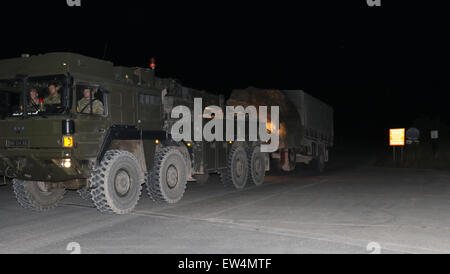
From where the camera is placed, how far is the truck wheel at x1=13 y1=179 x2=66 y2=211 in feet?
33.8

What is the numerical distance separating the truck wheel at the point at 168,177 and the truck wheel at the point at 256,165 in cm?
406

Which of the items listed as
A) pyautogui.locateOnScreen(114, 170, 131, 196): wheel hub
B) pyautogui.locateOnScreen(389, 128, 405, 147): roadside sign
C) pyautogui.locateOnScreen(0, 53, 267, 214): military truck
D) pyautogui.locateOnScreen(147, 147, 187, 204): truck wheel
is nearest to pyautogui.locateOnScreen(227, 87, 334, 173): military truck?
pyautogui.locateOnScreen(389, 128, 405, 147): roadside sign

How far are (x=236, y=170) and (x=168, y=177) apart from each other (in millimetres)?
3757

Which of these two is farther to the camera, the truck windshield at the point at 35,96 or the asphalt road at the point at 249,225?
the truck windshield at the point at 35,96

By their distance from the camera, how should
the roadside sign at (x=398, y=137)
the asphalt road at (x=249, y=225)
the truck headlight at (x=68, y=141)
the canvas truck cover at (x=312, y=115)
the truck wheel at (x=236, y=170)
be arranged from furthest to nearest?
the roadside sign at (x=398, y=137) < the canvas truck cover at (x=312, y=115) < the truck wheel at (x=236, y=170) < the truck headlight at (x=68, y=141) < the asphalt road at (x=249, y=225)

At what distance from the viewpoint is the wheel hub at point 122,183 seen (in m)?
9.68

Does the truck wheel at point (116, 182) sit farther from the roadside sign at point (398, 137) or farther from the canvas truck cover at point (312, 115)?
the roadside sign at point (398, 137)

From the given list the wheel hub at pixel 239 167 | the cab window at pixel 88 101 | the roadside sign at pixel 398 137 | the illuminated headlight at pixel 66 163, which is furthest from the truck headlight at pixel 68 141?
the roadside sign at pixel 398 137

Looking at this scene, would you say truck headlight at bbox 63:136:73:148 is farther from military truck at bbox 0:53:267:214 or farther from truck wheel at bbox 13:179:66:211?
truck wheel at bbox 13:179:66:211

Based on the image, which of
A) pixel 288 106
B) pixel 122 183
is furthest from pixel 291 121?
pixel 122 183

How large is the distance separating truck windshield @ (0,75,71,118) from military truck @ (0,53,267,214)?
0.7 inches

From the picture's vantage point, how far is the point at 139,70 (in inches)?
424

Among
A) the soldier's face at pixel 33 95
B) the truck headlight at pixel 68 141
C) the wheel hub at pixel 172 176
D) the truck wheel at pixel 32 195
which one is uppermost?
the soldier's face at pixel 33 95
